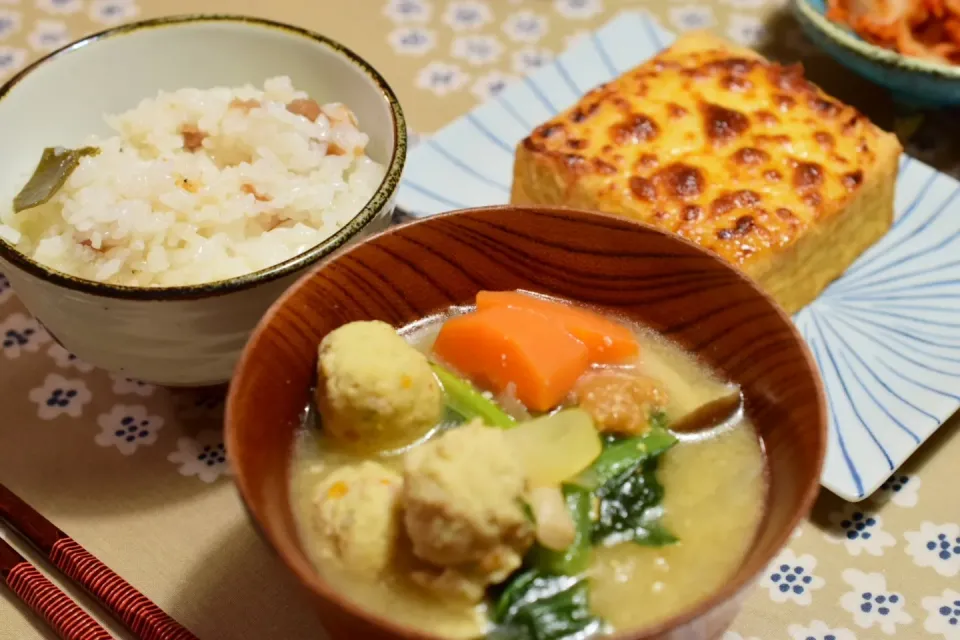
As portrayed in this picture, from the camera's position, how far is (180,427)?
64.1 inches

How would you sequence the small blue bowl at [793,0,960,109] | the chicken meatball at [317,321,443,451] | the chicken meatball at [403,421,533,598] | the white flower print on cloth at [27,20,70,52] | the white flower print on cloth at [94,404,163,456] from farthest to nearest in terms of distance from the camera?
1. the white flower print on cloth at [27,20,70,52]
2. the small blue bowl at [793,0,960,109]
3. the white flower print on cloth at [94,404,163,456]
4. the chicken meatball at [317,321,443,451]
5. the chicken meatball at [403,421,533,598]

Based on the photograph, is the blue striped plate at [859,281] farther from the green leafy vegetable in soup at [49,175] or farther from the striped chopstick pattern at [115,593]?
the striped chopstick pattern at [115,593]

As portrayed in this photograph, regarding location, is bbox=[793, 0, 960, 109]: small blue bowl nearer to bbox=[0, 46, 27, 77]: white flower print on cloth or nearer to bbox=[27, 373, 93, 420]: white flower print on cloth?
bbox=[27, 373, 93, 420]: white flower print on cloth

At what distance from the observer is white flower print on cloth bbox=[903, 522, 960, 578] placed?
1446 mm

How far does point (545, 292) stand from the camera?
136 cm

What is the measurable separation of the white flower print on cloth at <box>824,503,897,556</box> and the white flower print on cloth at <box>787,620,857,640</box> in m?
0.15

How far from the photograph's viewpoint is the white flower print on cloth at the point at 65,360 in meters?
1.75

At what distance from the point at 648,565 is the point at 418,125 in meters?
1.51

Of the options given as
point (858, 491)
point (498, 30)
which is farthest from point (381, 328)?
point (498, 30)

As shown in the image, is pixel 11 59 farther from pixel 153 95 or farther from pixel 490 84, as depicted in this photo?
pixel 490 84

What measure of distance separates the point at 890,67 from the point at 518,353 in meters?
1.37

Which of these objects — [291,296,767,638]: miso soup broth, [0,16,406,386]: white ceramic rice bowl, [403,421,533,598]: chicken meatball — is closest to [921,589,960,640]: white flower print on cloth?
[291,296,767,638]: miso soup broth

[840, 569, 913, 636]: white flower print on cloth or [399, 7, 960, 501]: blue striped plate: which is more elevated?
[399, 7, 960, 501]: blue striped plate

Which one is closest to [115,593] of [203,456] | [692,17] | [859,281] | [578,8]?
[203,456]
